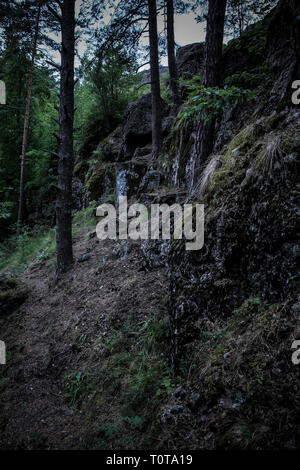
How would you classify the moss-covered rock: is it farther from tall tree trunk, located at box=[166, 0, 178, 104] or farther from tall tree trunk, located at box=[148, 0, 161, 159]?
tall tree trunk, located at box=[166, 0, 178, 104]

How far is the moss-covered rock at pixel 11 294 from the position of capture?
6102 mm

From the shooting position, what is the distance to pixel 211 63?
15.6 ft

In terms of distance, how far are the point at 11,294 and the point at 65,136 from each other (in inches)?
180

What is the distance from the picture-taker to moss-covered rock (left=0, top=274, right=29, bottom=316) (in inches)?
240

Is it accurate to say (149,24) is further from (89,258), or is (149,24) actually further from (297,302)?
Answer: (297,302)

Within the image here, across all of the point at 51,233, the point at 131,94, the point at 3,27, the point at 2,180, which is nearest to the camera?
the point at 3,27

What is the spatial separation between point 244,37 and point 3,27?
9.75 metres

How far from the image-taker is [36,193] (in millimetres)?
14008

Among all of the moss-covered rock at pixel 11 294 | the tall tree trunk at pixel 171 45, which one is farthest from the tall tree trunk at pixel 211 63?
the tall tree trunk at pixel 171 45

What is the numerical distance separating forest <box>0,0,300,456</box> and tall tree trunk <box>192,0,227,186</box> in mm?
33

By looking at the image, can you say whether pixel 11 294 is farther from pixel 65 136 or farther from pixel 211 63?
pixel 211 63

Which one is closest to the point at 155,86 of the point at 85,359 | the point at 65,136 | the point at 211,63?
the point at 65,136

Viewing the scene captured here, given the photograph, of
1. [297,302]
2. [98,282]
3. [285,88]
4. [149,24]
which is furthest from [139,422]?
[149,24]
